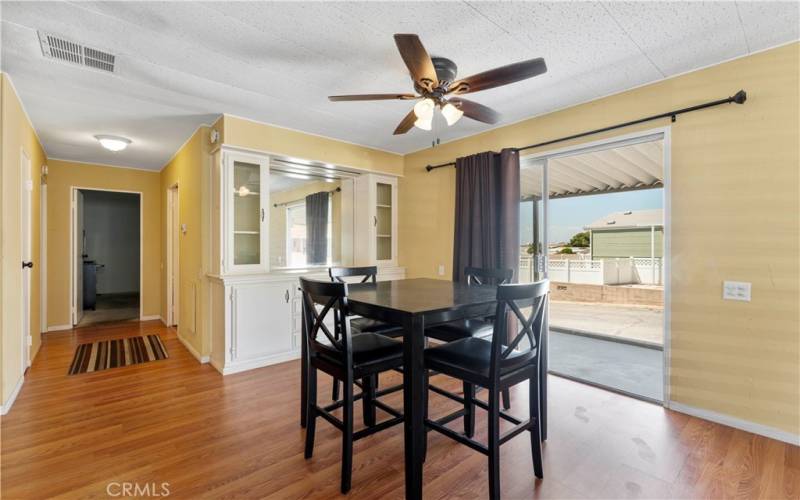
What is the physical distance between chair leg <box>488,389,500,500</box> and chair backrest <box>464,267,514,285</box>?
4.61ft

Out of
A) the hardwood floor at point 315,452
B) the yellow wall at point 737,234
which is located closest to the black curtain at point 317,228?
the hardwood floor at point 315,452

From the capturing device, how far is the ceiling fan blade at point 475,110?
2.25 meters

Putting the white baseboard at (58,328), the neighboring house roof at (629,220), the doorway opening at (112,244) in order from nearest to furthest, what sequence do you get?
1. the neighboring house roof at (629,220)
2. the white baseboard at (58,328)
3. the doorway opening at (112,244)

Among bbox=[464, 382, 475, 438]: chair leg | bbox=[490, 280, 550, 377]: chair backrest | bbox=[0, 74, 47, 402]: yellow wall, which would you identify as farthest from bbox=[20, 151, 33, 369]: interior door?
bbox=[490, 280, 550, 377]: chair backrest

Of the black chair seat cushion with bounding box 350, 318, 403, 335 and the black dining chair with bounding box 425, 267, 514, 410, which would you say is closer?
the black dining chair with bounding box 425, 267, 514, 410

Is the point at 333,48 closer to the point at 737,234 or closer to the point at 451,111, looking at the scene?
the point at 451,111

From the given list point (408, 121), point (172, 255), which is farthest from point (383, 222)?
point (172, 255)

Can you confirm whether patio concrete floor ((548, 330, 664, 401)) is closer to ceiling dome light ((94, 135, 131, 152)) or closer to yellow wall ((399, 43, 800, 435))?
yellow wall ((399, 43, 800, 435))

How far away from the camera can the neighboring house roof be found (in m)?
4.59

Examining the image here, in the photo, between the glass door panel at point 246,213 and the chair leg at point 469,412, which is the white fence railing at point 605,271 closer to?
the chair leg at point 469,412

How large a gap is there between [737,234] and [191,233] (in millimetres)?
4855

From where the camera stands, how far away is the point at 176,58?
2.44m

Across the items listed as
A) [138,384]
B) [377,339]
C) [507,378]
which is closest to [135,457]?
[138,384]
